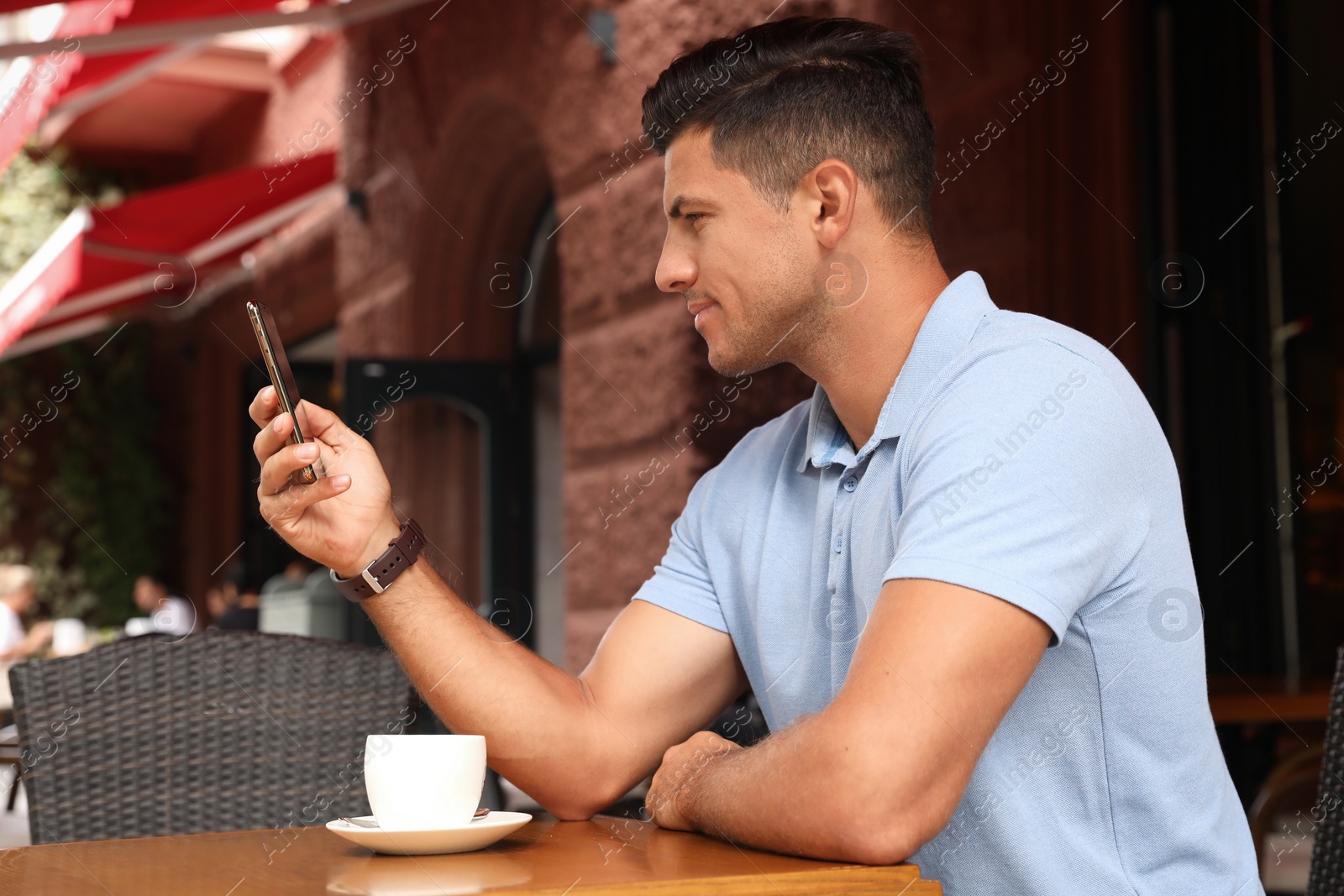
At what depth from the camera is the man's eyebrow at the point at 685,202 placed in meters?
1.63

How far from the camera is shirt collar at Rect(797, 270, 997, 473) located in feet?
4.86

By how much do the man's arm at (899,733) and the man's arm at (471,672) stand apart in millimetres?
363

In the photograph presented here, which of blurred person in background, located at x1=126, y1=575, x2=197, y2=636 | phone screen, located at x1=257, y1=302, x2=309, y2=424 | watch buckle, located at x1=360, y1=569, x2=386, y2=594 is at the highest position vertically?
phone screen, located at x1=257, y1=302, x2=309, y2=424

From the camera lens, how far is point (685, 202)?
1640mm

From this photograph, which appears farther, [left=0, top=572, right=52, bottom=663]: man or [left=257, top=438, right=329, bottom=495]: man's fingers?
[left=0, top=572, right=52, bottom=663]: man

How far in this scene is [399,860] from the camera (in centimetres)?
112

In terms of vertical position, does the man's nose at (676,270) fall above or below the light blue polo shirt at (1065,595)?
above

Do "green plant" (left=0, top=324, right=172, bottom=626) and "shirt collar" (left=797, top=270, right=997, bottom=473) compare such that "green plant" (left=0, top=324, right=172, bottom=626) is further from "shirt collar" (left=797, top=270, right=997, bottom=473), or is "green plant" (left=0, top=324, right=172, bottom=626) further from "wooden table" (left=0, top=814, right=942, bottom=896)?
"wooden table" (left=0, top=814, right=942, bottom=896)

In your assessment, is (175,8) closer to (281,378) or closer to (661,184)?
(661,184)

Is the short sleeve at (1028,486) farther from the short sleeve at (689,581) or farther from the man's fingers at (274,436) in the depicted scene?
the man's fingers at (274,436)

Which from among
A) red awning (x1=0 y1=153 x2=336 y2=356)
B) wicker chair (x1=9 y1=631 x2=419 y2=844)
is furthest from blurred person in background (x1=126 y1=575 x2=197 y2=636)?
wicker chair (x1=9 y1=631 x2=419 y2=844)

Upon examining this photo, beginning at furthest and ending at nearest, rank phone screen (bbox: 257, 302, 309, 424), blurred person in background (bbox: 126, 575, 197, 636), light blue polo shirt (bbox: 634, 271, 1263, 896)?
blurred person in background (bbox: 126, 575, 197, 636) → phone screen (bbox: 257, 302, 309, 424) → light blue polo shirt (bbox: 634, 271, 1263, 896)

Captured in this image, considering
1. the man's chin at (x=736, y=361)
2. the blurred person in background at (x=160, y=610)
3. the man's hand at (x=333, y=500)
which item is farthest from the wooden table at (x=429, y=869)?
the blurred person in background at (x=160, y=610)

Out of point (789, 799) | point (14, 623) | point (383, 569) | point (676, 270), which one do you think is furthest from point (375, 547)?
point (14, 623)
